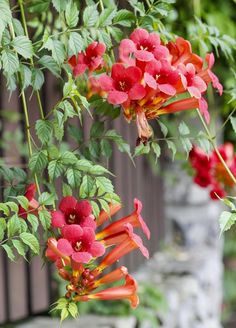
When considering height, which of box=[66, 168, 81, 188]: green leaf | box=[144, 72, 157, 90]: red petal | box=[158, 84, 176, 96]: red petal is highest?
box=[144, 72, 157, 90]: red petal

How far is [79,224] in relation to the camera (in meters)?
1.39

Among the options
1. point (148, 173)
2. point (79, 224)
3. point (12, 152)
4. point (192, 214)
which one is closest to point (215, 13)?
point (148, 173)

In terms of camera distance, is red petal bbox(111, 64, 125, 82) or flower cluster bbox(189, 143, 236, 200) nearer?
red petal bbox(111, 64, 125, 82)

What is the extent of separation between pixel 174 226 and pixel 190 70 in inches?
134

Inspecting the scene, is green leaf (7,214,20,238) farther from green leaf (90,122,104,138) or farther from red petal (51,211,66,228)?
green leaf (90,122,104,138)

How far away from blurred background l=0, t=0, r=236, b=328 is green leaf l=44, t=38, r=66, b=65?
32 cm

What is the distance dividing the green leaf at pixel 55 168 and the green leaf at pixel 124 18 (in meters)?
0.35

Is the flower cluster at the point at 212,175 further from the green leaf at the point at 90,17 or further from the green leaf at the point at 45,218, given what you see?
the green leaf at the point at 45,218

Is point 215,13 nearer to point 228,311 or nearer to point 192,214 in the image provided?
point 192,214

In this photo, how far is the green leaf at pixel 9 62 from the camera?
1303mm

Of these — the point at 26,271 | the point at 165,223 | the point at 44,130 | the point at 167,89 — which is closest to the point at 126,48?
the point at 167,89

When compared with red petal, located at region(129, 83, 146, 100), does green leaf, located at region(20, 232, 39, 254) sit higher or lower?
lower

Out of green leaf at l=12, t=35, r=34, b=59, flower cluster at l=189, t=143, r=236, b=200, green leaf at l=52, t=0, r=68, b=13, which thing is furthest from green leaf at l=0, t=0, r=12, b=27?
flower cluster at l=189, t=143, r=236, b=200

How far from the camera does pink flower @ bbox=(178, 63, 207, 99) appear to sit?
4.70 ft
